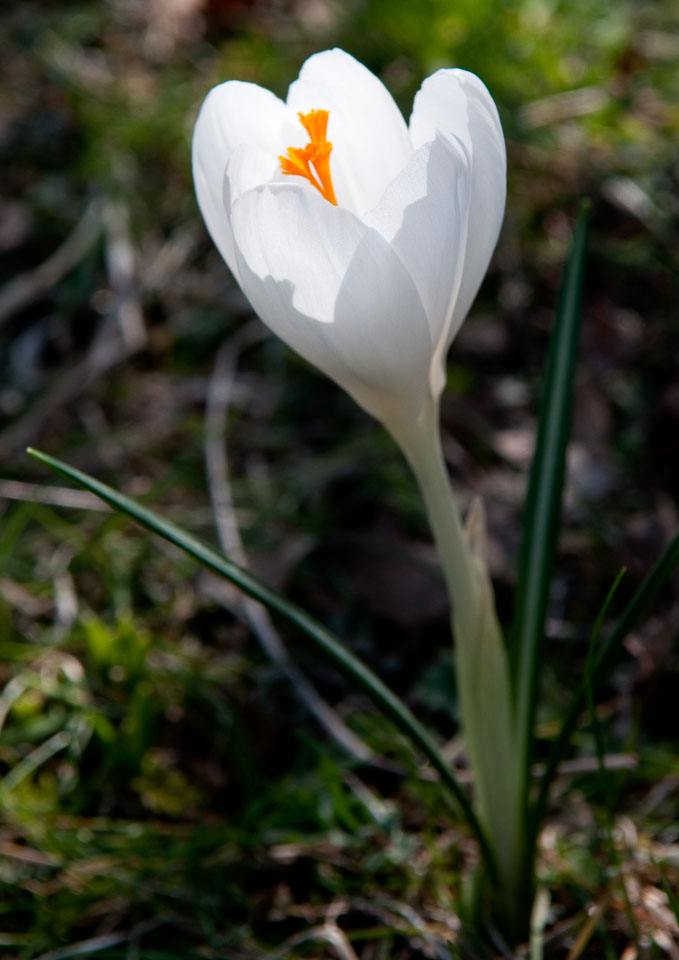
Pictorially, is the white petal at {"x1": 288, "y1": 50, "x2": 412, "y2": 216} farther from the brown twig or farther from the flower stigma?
the brown twig

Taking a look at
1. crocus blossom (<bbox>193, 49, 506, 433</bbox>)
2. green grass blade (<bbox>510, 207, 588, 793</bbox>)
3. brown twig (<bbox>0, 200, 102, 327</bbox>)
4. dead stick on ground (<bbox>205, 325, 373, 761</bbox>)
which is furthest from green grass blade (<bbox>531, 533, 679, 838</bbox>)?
brown twig (<bbox>0, 200, 102, 327</bbox>)

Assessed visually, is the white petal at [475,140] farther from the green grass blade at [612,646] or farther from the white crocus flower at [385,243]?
the green grass blade at [612,646]

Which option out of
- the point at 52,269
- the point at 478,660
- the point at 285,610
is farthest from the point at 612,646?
the point at 52,269

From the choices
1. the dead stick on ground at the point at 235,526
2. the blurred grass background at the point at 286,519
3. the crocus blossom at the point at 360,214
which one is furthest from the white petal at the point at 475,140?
the dead stick on ground at the point at 235,526

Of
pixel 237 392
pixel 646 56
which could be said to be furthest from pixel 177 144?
pixel 646 56

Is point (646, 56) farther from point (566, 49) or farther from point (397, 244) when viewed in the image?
point (397, 244)

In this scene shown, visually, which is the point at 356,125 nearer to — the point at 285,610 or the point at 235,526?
the point at 285,610
